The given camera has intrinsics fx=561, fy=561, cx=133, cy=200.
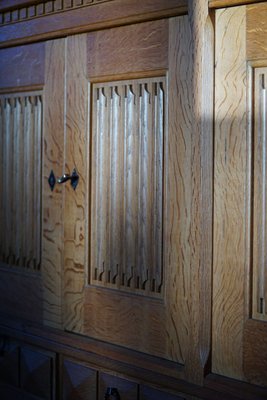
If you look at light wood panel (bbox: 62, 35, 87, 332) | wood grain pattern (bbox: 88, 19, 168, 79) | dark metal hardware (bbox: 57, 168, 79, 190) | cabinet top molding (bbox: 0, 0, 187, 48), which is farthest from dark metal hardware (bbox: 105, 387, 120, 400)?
cabinet top molding (bbox: 0, 0, 187, 48)

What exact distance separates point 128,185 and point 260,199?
14.2 inches

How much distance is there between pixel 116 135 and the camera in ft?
4.62

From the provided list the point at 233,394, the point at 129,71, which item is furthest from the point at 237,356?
the point at 129,71

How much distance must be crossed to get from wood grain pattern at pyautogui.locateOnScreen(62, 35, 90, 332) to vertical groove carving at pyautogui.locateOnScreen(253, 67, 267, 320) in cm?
48

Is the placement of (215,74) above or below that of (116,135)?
above

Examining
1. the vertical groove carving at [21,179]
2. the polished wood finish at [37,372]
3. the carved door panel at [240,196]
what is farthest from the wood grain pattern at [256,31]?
the polished wood finish at [37,372]

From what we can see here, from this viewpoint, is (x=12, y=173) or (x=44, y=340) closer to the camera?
(x=44, y=340)

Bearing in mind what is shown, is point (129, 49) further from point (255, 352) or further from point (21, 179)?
point (255, 352)

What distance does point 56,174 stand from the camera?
1.54 meters

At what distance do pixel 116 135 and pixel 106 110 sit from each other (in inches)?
2.9

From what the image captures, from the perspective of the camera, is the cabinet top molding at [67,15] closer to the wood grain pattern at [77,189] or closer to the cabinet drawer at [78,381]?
the wood grain pattern at [77,189]

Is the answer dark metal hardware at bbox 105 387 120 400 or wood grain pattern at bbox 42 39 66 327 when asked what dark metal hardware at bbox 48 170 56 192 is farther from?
dark metal hardware at bbox 105 387 120 400

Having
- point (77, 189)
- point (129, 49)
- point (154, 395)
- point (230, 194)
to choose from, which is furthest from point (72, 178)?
point (154, 395)

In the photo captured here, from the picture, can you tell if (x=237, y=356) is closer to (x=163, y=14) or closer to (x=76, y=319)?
(x=76, y=319)
